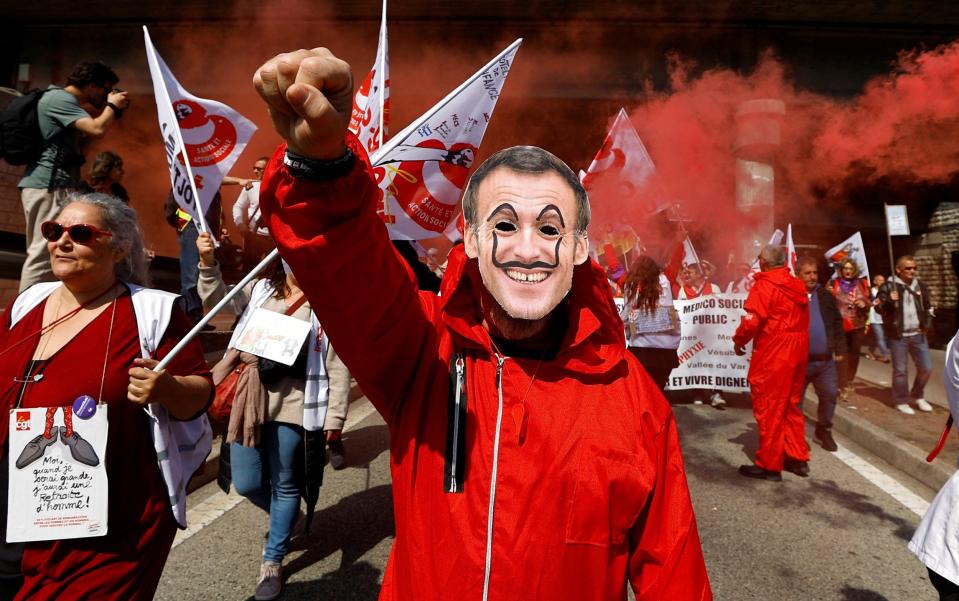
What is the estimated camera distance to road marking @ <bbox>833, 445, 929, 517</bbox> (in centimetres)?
440

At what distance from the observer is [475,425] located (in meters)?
1.34

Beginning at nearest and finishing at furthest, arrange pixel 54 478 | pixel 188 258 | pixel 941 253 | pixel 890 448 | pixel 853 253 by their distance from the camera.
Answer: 1. pixel 54 478
2. pixel 188 258
3. pixel 890 448
4. pixel 853 253
5. pixel 941 253

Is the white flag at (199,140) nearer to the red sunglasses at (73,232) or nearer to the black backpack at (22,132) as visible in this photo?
the red sunglasses at (73,232)

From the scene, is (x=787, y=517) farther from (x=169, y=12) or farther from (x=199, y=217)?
(x=169, y=12)

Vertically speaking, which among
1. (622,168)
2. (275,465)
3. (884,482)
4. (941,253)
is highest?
(622,168)

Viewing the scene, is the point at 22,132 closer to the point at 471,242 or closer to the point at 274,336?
the point at 274,336

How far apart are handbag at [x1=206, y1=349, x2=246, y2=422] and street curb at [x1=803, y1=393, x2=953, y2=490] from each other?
4928 millimetres

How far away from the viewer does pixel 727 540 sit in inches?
148

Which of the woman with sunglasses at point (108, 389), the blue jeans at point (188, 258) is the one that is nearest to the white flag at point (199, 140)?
the woman with sunglasses at point (108, 389)

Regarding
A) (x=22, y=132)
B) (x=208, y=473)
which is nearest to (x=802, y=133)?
(x=208, y=473)

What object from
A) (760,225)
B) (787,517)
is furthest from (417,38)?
(787,517)

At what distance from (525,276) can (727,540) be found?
10.7ft

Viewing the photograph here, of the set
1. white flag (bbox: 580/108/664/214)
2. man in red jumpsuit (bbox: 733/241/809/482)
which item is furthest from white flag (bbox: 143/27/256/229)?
man in red jumpsuit (bbox: 733/241/809/482)

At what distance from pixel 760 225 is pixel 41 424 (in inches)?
526
